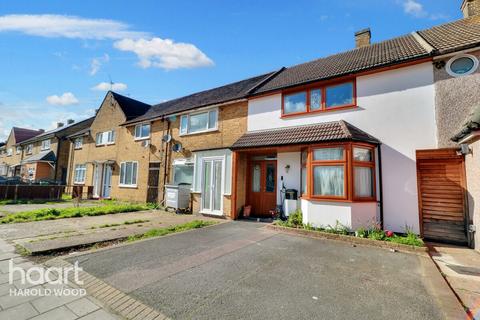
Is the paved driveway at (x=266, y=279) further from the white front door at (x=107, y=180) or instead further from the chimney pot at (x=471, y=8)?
the white front door at (x=107, y=180)

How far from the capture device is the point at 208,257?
17.3ft

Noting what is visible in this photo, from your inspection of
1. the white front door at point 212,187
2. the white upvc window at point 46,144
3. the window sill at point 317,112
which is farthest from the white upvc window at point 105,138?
the window sill at point 317,112

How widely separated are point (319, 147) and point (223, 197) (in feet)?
16.4

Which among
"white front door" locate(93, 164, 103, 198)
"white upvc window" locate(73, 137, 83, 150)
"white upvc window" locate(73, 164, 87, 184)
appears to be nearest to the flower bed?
"white front door" locate(93, 164, 103, 198)

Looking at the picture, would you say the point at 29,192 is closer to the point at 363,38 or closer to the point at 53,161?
the point at 53,161

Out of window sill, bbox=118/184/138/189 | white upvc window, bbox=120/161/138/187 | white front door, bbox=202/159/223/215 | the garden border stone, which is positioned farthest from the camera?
white upvc window, bbox=120/161/138/187

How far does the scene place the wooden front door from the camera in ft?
34.3

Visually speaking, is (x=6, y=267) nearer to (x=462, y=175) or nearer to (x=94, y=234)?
(x=94, y=234)

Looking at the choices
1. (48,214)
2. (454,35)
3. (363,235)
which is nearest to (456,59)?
(454,35)

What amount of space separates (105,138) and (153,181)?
8.63 metres

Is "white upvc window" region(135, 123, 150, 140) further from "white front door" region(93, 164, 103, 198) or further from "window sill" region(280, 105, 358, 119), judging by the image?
"window sill" region(280, 105, 358, 119)

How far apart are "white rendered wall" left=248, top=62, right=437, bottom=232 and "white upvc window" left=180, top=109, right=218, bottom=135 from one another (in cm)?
698

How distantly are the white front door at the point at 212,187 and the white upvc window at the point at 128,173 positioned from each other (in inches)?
305

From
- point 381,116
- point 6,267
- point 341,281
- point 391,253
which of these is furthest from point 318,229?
point 6,267
